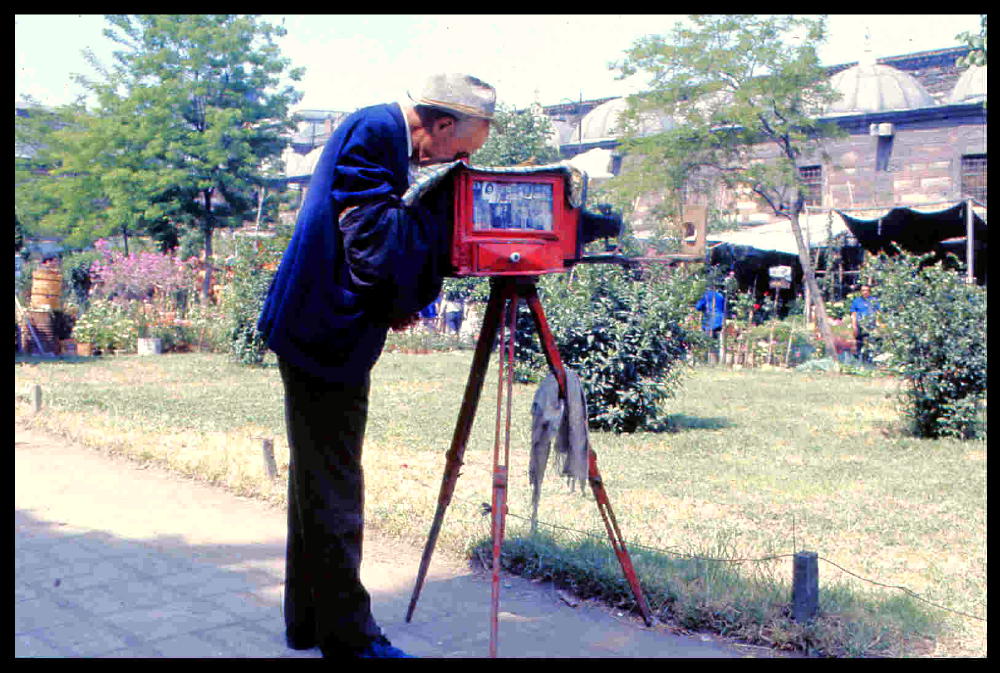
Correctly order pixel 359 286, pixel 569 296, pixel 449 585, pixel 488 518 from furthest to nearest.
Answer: pixel 569 296, pixel 488 518, pixel 449 585, pixel 359 286

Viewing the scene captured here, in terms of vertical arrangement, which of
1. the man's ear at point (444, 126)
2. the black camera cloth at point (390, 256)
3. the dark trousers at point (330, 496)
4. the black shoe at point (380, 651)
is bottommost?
the black shoe at point (380, 651)

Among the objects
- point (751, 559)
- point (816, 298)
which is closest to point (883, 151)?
point (816, 298)

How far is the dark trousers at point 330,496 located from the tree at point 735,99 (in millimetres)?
16389

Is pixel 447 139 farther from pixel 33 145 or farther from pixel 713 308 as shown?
pixel 713 308

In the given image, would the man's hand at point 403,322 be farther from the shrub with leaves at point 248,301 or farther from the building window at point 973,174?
the building window at point 973,174

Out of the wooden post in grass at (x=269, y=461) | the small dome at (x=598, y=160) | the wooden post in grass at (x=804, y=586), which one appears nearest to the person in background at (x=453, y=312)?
the small dome at (x=598, y=160)

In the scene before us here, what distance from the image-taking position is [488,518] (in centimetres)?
518

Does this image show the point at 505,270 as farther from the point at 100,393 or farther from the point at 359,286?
the point at 100,393

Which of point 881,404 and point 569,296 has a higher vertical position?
point 569,296

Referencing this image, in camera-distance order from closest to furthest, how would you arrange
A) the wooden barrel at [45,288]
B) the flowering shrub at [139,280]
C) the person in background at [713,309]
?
the wooden barrel at [45,288] < the person in background at [713,309] < the flowering shrub at [139,280]

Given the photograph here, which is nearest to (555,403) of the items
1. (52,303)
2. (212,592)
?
(212,592)

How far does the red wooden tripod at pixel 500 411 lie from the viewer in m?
3.37

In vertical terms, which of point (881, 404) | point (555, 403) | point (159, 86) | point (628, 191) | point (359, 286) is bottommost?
point (881, 404)

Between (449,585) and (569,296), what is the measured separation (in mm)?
5269
